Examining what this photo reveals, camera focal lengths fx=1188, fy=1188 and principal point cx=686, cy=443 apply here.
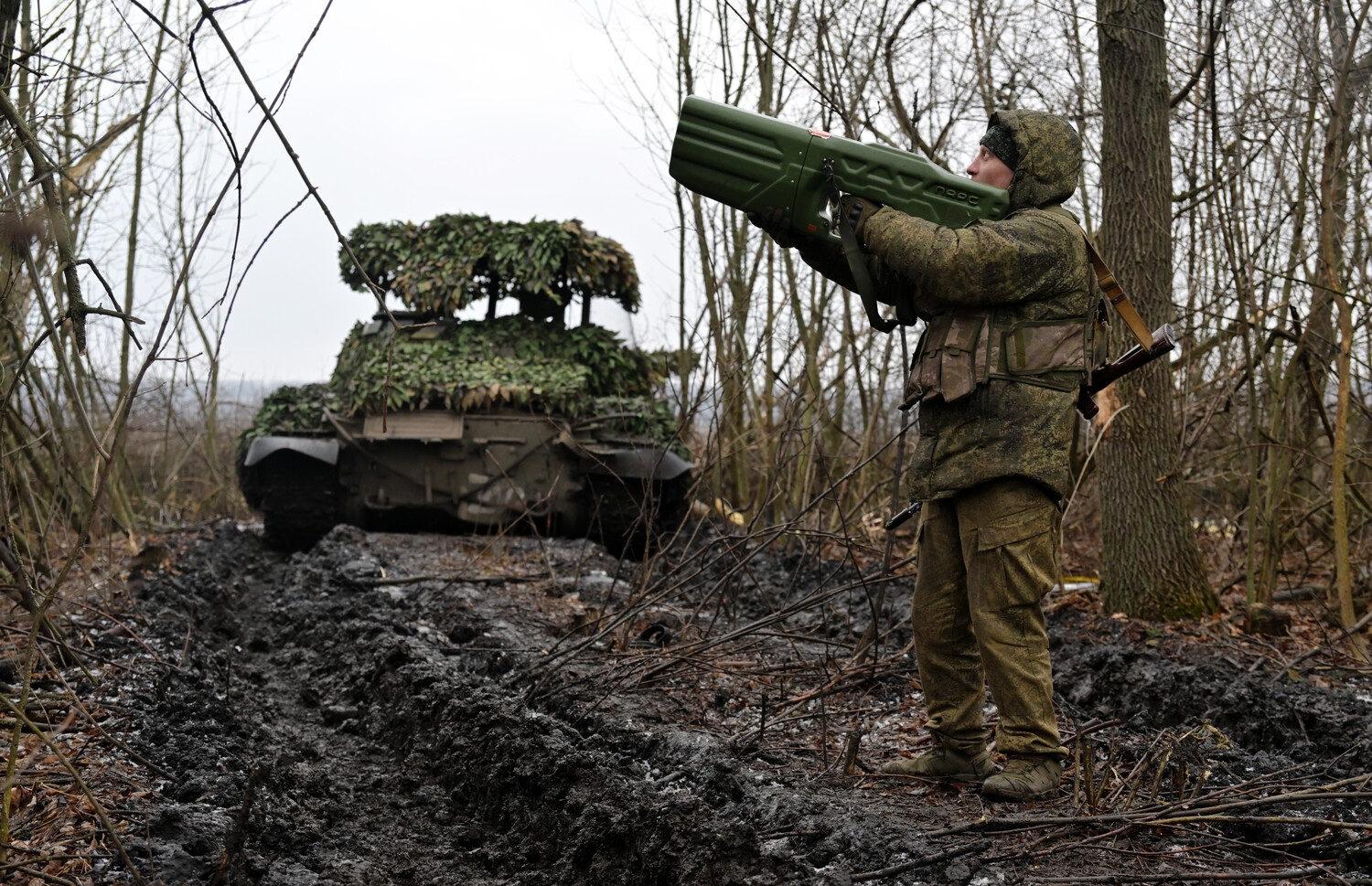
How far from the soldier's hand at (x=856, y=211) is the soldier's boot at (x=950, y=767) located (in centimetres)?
152

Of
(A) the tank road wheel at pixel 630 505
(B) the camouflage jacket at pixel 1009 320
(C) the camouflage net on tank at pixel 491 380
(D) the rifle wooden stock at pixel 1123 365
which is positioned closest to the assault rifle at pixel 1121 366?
(D) the rifle wooden stock at pixel 1123 365

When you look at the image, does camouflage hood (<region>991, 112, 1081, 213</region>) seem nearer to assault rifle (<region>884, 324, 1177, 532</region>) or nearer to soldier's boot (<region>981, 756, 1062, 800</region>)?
assault rifle (<region>884, 324, 1177, 532</region>)

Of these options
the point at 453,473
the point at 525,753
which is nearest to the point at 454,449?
the point at 453,473

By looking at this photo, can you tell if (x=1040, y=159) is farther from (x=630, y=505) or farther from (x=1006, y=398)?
(x=630, y=505)

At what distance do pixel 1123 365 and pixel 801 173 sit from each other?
1.09m

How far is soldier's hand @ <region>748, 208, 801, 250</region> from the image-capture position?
3443 millimetres

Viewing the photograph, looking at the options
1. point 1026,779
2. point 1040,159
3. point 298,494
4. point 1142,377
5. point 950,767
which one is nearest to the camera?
point 1026,779

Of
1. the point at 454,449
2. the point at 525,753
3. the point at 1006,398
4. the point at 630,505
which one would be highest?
the point at 1006,398

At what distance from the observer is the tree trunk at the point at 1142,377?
638cm

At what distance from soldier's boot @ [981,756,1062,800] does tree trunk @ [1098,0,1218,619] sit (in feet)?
11.2

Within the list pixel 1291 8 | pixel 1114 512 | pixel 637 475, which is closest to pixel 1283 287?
pixel 1291 8

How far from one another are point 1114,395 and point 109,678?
514 centimetres

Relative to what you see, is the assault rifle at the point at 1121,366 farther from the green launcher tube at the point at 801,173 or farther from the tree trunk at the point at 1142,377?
the tree trunk at the point at 1142,377

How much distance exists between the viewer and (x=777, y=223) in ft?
11.3
